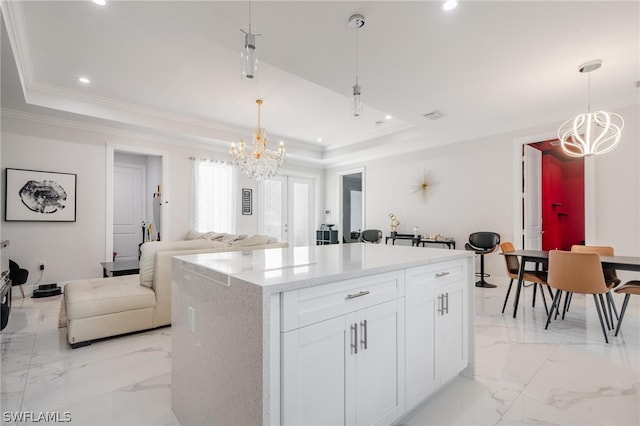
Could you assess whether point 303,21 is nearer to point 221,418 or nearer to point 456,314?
point 456,314

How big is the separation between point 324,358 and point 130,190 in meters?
7.27

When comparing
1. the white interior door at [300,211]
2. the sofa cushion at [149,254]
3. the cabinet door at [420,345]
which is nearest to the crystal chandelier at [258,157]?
the sofa cushion at [149,254]

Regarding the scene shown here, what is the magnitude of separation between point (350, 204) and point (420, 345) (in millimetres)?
7954

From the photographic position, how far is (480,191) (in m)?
5.40

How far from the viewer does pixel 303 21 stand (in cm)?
235

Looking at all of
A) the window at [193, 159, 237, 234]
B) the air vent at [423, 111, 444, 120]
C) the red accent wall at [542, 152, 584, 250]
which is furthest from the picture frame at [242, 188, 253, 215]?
the red accent wall at [542, 152, 584, 250]

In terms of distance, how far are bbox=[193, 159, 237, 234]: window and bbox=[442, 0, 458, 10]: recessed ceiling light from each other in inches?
201

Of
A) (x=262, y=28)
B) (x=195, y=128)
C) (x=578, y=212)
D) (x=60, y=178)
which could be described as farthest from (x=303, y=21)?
(x=578, y=212)

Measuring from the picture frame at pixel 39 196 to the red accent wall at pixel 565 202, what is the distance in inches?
331

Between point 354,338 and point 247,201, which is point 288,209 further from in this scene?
point 354,338

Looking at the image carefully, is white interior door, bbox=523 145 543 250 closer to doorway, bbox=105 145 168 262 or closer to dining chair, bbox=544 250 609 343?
dining chair, bbox=544 250 609 343

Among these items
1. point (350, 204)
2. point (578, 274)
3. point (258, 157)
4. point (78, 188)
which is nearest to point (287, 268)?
point (578, 274)

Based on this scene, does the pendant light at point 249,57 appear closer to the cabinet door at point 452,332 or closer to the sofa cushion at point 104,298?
the cabinet door at point 452,332

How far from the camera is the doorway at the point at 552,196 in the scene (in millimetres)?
5008
